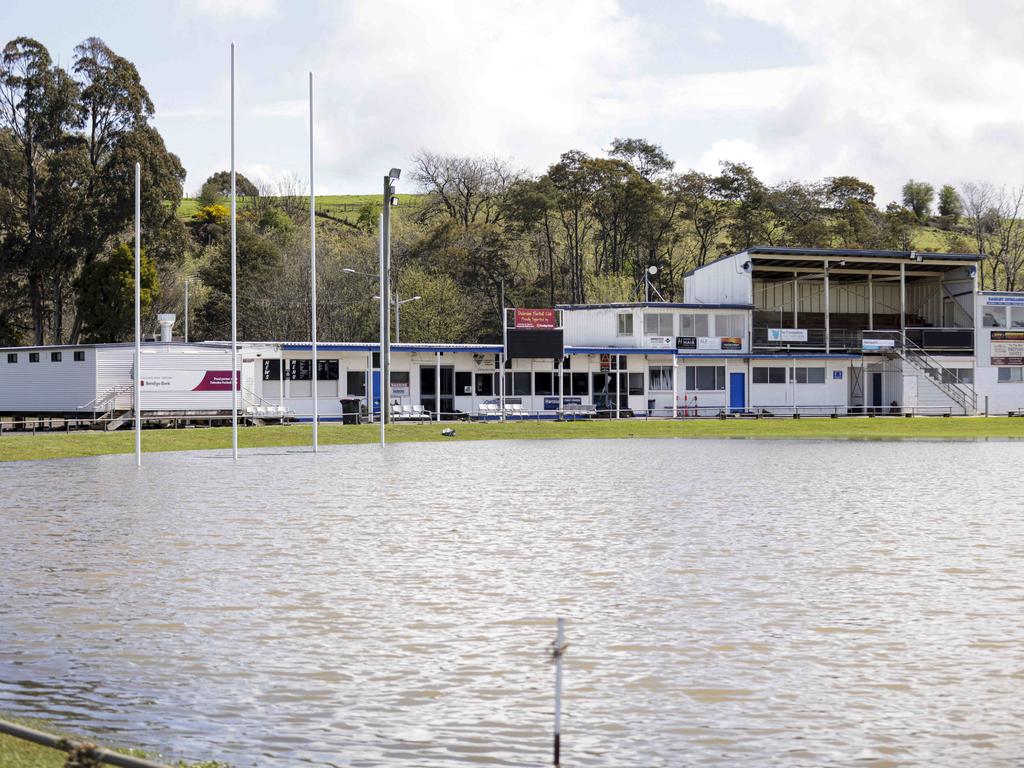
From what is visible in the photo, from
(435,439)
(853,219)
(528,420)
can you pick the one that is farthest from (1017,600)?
(853,219)

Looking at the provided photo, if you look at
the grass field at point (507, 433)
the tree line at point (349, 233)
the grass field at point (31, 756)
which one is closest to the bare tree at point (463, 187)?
the tree line at point (349, 233)

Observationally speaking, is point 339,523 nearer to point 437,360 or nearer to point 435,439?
point 435,439

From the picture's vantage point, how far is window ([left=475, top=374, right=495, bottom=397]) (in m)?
69.4

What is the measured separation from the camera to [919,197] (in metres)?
158

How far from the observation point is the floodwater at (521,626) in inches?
351

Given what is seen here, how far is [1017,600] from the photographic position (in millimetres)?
13867

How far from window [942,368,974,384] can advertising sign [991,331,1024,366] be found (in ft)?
5.84

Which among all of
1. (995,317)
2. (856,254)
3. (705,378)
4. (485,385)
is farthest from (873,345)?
(485,385)

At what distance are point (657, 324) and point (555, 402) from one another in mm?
9003

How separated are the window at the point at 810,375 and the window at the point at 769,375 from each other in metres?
1.00

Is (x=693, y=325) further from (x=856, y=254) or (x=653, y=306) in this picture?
(x=856, y=254)

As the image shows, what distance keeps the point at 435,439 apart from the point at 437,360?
14555 mm

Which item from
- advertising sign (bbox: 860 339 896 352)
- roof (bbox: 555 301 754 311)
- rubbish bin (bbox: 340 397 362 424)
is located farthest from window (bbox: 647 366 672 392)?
rubbish bin (bbox: 340 397 362 424)

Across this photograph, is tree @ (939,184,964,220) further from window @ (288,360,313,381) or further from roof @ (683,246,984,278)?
window @ (288,360,313,381)
